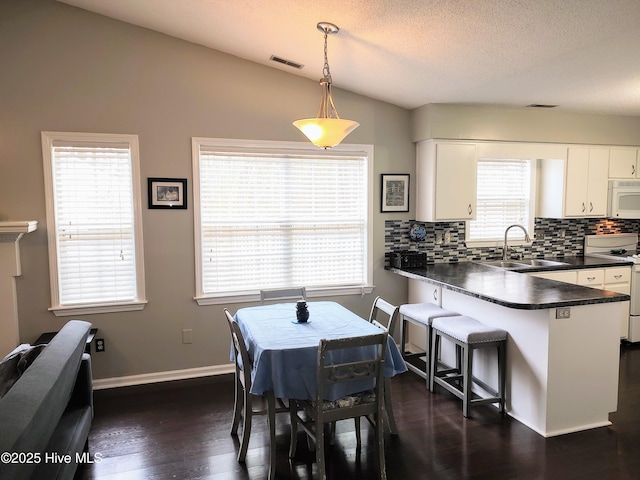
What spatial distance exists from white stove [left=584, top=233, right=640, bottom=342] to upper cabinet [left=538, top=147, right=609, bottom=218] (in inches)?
18.2

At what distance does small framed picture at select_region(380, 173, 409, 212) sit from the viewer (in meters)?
4.61

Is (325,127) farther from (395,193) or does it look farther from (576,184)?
(576,184)

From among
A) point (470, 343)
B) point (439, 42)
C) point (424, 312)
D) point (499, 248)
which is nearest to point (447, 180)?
point (499, 248)

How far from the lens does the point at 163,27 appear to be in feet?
12.2

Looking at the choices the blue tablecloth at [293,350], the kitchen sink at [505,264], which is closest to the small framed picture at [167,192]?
the blue tablecloth at [293,350]

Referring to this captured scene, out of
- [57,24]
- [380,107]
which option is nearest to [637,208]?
[380,107]

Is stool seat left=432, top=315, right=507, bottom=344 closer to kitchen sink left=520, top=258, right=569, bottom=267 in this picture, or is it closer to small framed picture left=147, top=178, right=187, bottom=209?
kitchen sink left=520, top=258, right=569, bottom=267

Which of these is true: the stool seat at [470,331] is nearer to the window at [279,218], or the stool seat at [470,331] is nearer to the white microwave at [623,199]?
the window at [279,218]

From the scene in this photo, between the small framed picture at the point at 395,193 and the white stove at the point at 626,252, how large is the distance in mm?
2430

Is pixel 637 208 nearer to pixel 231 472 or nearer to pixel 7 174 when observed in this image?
pixel 231 472

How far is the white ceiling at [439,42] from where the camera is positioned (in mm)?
2615

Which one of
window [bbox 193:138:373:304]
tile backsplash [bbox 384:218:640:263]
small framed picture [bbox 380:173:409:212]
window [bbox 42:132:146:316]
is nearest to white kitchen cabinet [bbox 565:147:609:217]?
tile backsplash [bbox 384:218:640:263]

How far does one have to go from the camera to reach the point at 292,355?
253cm

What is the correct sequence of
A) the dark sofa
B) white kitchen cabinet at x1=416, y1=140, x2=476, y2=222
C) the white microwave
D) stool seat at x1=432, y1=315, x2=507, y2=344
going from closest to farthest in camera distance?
the dark sofa → stool seat at x1=432, y1=315, x2=507, y2=344 → white kitchen cabinet at x1=416, y1=140, x2=476, y2=222 → the white microwave
